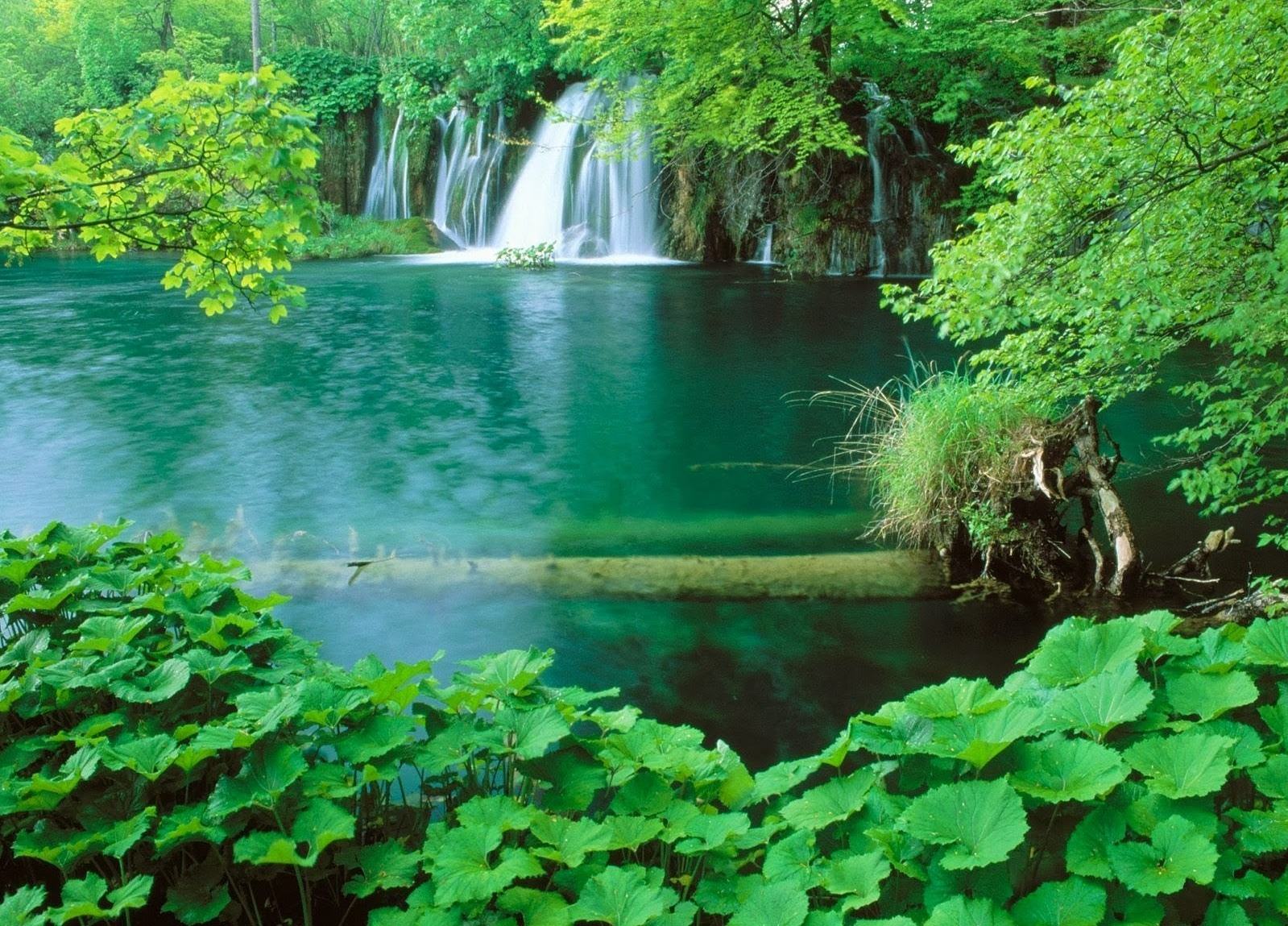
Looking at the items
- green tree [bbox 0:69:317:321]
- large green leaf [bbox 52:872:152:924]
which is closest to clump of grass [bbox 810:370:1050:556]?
green tree [bbox 0:69:317:321]

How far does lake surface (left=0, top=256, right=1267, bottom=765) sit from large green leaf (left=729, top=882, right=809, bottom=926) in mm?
2404

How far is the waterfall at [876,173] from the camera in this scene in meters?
21.0

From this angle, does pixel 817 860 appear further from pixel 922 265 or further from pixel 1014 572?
pixel 922 265

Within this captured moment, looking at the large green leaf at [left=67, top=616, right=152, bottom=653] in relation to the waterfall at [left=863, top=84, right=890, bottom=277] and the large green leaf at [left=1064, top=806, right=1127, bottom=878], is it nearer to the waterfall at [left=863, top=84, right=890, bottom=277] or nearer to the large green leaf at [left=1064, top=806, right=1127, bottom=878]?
the large green leaf at [left=1064, top=806, right=1127, bottom=878]

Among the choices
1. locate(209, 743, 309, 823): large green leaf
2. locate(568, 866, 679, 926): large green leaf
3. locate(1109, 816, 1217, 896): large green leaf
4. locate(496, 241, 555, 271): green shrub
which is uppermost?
locate(496, 241, 555, 271): green shrub

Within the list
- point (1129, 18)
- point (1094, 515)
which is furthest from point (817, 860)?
point (1129, 18)

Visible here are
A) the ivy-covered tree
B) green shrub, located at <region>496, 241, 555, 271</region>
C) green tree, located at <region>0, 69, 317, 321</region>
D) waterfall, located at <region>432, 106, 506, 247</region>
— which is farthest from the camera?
waterfall, located at <region>432, 106, 506, 247</region>

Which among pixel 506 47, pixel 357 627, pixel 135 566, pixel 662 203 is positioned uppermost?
pixel 506 47

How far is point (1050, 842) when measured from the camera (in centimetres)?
226

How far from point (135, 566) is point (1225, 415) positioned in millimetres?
5197

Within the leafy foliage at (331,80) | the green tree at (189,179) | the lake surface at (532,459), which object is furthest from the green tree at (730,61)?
the leafy foliage at (331,80)

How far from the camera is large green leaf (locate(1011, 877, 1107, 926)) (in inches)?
77.2

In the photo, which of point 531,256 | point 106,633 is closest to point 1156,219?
point 106,633

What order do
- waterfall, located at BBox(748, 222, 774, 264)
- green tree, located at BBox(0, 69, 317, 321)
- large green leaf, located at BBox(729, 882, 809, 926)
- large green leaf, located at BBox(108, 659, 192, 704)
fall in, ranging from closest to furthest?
large green leaf, located at BBox(729, 882, 809, 926), large green leaf, located at BBox(108, 659, 192, 704), green tree, located at BBox(0, 69, 317, 321), waterfall, located at BBox(748, 222, 774, 264)
